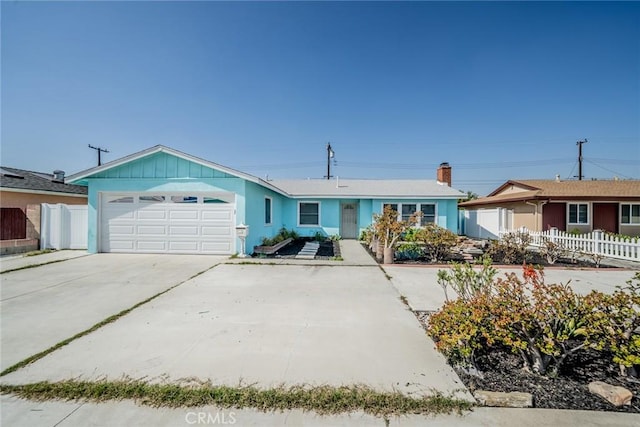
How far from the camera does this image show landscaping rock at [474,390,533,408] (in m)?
2.27

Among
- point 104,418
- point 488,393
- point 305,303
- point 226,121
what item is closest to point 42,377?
point 104,418

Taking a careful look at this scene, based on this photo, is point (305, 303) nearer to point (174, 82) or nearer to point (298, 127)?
point (174, 82)

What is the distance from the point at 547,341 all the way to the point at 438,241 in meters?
6.95

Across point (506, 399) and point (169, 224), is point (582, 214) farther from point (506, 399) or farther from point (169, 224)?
point (169, 224)

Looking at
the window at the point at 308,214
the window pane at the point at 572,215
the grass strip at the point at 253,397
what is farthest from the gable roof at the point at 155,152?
the window pane at the point at 572,215

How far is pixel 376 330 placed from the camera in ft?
12.4

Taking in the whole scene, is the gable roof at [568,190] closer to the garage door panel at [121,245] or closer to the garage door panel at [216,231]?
the garage door panel at [216,231]

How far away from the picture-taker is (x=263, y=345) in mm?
3314

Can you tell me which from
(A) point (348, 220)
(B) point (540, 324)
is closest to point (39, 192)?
(A) point (348, 220)

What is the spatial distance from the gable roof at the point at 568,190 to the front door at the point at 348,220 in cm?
899

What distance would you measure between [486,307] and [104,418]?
3.66 metres

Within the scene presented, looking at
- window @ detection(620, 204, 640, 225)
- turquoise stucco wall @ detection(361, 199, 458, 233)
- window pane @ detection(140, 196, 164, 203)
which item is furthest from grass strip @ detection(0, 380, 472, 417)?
window @ detection(620, 204, 640, 225)

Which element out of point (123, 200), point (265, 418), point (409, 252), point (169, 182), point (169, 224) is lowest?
point (265, 418)

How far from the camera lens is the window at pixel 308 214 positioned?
635 inches
